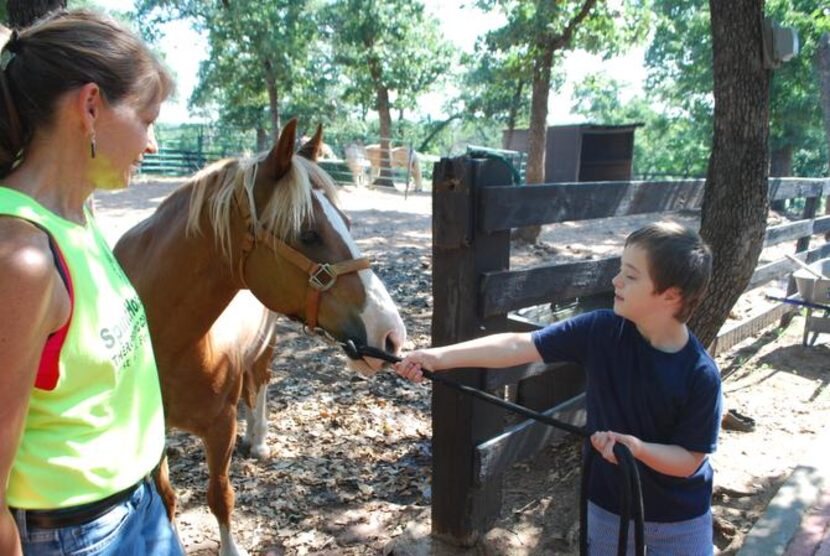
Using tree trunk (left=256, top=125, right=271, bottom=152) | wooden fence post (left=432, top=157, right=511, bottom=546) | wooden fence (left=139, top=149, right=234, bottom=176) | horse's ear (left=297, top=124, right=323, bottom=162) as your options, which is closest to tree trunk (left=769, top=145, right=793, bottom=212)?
wooden fence (left=139, top=149, right=234, bottom=176)

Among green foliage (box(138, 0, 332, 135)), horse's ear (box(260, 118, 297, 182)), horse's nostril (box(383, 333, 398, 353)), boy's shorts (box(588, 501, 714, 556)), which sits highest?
green foliage (box(138, 0, 332, 135))

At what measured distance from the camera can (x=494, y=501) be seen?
2783 mm

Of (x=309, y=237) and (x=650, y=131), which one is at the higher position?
(x=650, y=131)

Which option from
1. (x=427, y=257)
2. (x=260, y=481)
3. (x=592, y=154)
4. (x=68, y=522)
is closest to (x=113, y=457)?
(x=68, y=522)

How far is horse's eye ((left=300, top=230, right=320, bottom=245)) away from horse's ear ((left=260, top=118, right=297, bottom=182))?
24 cm

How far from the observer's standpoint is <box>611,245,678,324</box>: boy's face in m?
1.68

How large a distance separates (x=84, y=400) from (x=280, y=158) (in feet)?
4.14

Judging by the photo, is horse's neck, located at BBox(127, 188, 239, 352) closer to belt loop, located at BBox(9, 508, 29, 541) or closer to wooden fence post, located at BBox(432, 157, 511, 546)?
wooden fence post, located at BBox(432, 157, 511, 546)

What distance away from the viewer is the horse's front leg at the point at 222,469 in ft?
8.80

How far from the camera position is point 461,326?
2449 millimetres

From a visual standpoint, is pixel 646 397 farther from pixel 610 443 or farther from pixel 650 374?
pixel 610 443

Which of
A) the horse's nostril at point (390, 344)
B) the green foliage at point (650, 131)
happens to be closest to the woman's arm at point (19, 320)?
the horse's nostril at point (390, 344)

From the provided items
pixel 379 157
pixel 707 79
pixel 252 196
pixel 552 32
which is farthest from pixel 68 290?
pixel 707 79

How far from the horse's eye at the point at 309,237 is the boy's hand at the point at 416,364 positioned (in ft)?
1.78
